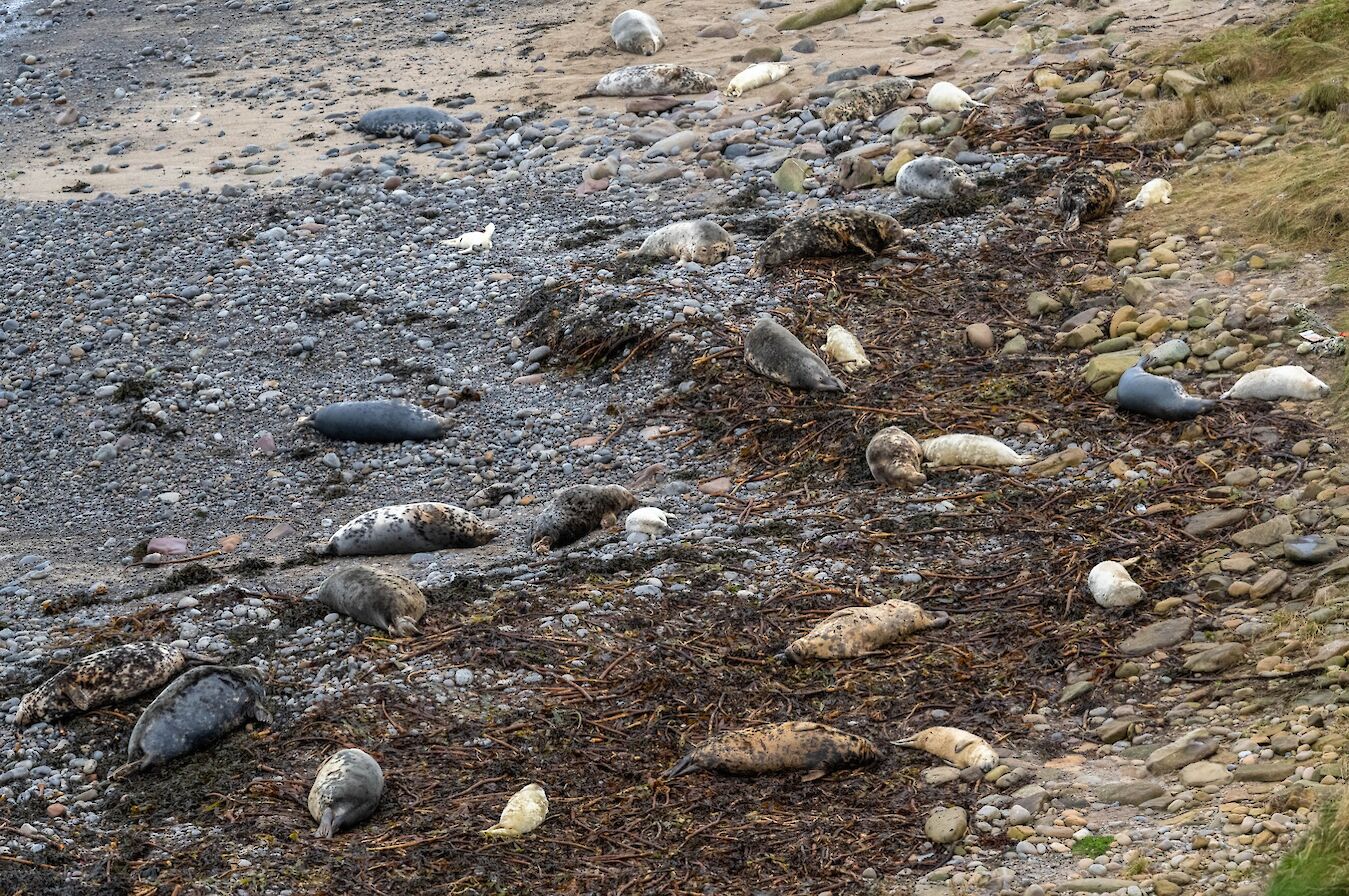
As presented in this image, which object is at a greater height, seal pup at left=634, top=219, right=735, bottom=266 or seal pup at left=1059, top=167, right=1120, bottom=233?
seal pup at left=1059, top=167, right=1120, bottom=233

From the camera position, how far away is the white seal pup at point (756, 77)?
31.1 ft

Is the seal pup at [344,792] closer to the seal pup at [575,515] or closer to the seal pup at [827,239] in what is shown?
the seal pup at [575,515]

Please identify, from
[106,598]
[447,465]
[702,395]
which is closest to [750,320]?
[702,395]

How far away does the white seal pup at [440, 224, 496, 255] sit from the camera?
315 inches

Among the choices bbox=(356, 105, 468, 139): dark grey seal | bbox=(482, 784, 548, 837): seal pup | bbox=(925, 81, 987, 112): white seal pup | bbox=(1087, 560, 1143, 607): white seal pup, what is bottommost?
bbox=(356, 105, 468, 139): dark grey seal

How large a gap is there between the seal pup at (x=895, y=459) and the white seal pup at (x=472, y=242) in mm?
3437

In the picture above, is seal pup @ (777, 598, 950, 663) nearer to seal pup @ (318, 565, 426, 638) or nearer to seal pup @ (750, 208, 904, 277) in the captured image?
seal pup @ (318, 565, 426, 638)

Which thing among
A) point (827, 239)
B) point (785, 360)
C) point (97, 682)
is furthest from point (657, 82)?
point (97, 682)

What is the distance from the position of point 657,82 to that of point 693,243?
120 inches

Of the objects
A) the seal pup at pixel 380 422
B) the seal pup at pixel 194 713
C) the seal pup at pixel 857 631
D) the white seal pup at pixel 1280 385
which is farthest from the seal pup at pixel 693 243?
the seal pup at pixel 194 713

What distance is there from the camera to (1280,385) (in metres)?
5.07

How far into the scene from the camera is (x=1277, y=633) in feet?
12.5

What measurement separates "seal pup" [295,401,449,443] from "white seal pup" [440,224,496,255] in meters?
1.75

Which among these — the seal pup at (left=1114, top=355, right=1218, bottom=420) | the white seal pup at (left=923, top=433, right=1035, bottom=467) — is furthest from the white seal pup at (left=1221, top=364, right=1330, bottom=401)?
the white seal pup at (left=923, top=433, right=1035, bottom=467)
